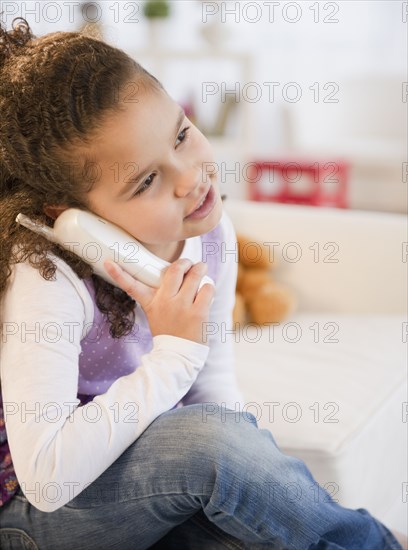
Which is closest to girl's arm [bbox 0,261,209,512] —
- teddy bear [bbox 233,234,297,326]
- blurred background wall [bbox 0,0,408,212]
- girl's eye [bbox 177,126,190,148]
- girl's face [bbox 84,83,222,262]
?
girl's face [bbox 84,83,222,262]

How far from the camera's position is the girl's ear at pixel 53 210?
103cm

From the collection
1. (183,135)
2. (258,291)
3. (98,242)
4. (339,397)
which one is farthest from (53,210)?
(258,291)

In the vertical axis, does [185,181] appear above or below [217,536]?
above

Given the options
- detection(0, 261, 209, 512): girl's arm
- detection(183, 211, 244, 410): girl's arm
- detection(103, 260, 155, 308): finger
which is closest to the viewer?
detection(0, 261, 209, 512): girl's arm

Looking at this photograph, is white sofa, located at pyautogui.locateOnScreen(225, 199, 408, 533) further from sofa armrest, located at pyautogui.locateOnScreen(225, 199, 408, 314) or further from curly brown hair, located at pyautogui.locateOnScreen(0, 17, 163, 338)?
curly brown hair, located at pyautogui.locateOnScreen(0, 17, 163, 338)

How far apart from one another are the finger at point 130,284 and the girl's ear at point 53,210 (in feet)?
0.29

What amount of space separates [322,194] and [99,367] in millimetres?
3168

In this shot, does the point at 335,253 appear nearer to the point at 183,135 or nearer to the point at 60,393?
the point at 183,135

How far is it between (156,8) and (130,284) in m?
3.02

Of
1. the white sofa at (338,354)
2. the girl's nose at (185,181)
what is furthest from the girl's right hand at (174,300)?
the white sofa at (338,354)

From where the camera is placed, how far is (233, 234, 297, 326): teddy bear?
5.89 feet

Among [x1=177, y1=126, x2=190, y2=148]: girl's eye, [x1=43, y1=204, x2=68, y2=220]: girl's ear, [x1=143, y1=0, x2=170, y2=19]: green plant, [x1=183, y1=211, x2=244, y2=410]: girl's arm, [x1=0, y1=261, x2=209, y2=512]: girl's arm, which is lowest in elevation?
[x1=143, y1=0, x2=170, y2=19]: green plant

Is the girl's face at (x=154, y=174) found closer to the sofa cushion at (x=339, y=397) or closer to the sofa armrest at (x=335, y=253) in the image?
the sofa cushion at (x=339, y=397)

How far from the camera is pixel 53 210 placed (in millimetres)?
1038
